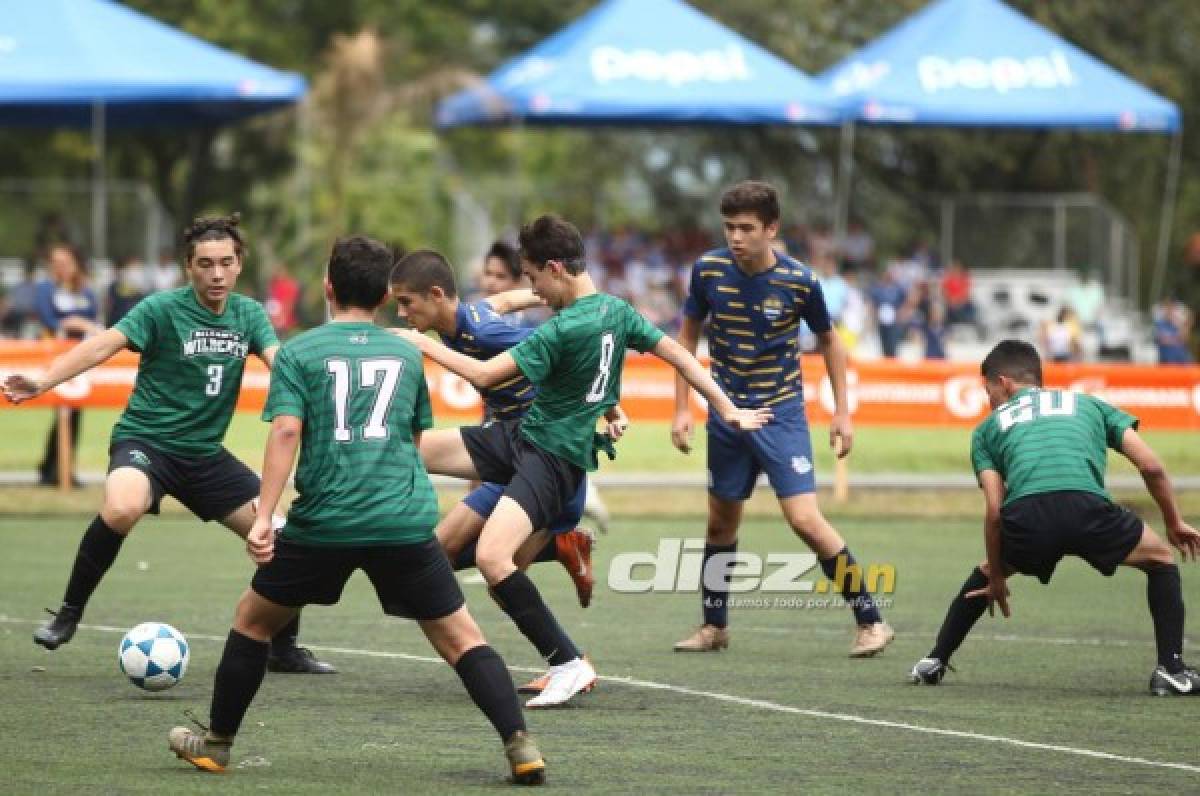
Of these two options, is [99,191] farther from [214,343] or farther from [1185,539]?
[1185,539]

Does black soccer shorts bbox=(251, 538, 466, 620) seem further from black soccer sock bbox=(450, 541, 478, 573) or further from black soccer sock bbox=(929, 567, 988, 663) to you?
black soccer sock bbox=(929, 567, 988, 663)

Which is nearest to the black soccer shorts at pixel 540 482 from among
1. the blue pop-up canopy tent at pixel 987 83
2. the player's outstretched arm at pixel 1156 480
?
the player's outstretched arm at pixel 1156 480

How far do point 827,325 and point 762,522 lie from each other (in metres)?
7.54

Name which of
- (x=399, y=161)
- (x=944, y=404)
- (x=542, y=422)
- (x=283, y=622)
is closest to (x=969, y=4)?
(x=944, y=404)

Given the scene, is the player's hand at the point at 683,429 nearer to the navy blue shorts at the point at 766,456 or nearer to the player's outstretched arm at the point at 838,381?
the navy blue shorts at the point at 766,456

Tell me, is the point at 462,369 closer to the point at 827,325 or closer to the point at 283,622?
the point at 283,622

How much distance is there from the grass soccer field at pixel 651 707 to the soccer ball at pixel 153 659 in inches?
3.8

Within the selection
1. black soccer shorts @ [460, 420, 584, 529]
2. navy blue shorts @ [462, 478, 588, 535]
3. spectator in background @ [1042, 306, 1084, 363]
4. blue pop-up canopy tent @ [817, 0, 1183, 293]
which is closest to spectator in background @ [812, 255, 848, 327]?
blue pop-up canopy tent @ [817, 0, 1183, 293]

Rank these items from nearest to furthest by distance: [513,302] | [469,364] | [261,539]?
1. [261,539]
2. [469,364]
3. [513,302]

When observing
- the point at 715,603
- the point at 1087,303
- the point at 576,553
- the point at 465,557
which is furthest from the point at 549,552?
the point at 1087,303

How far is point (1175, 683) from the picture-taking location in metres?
9.19

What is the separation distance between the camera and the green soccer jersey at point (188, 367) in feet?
31.7

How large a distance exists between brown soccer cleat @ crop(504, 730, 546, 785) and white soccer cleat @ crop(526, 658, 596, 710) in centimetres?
167

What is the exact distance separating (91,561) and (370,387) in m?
3.08
